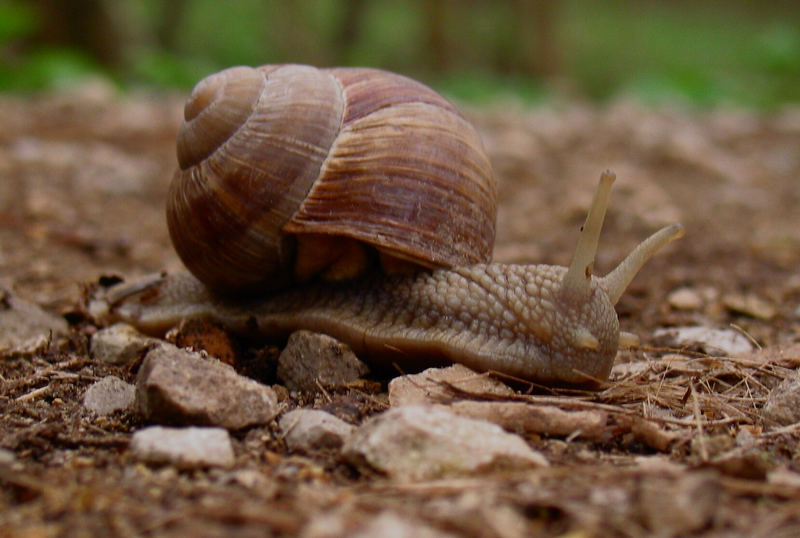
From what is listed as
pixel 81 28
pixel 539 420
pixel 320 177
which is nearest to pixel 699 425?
pixel 539 420

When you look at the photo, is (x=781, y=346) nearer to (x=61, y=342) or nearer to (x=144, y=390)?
(x=144, y=390)

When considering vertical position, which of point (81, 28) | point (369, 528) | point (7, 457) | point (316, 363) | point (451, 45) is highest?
point (369, 528)

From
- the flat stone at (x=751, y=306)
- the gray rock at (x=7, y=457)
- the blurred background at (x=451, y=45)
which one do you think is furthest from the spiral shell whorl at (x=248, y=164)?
the blurred background at (x=451, y=45)

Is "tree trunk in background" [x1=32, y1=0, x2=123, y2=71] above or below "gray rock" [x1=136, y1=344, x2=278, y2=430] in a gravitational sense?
below

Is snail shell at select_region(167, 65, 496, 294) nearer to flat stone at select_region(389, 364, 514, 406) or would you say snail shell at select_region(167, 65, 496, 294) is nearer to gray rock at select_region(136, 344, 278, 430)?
flat stone at select_region(389, 364, 514, 406)

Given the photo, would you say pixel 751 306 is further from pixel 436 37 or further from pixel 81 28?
pixel 436 37

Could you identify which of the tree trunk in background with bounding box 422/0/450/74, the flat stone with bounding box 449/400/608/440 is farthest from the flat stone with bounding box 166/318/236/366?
the tree trunk in background with bounding box 422/0/450/74

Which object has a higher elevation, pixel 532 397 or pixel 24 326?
pixel 532 397
